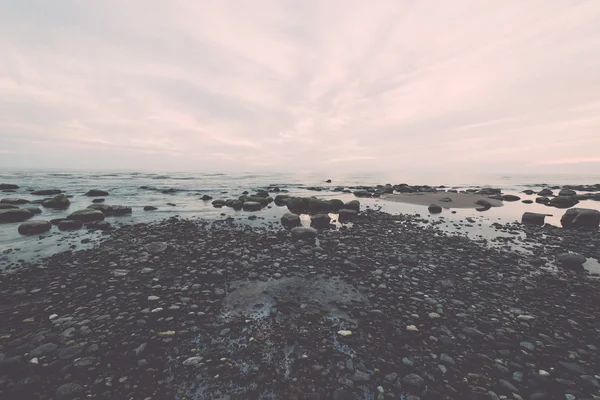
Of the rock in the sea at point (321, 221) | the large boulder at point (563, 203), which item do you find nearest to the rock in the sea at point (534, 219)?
the rock in the sea at point (321, 221)

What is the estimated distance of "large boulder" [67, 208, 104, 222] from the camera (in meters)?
16.2

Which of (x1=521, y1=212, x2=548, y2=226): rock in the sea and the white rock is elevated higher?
(x1=521, y1=212, x2=548, y2=226): rock in the sea

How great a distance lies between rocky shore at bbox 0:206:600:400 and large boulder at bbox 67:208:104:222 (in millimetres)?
7945

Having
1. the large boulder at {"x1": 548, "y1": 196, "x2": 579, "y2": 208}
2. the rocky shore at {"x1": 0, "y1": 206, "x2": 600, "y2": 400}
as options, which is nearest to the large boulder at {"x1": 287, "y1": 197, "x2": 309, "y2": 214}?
the rocky shore at {"x1": 0, "y1": 206, "x2": 600, "y2": 400}

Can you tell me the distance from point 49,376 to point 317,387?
4384 millimetres

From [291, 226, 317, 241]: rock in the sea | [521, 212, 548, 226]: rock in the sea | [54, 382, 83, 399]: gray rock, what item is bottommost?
[54, 382, 83, 399]: gray rock

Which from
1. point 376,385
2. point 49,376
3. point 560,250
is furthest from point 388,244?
point 49,376

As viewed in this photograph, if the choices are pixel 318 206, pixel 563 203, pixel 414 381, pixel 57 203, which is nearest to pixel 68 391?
pixel 414 381

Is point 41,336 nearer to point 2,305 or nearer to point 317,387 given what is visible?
point 2,305

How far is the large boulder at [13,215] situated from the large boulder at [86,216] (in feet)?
12.8

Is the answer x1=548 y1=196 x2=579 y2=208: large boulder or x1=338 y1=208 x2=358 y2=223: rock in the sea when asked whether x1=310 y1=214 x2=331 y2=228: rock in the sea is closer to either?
x1=338 y1=208 x2=358 y2=223: rock in the sea

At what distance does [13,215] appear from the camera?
16641 millimetres

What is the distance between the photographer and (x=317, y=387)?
4121mm

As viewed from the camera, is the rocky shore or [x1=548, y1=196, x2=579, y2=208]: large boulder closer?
the rocky shore
